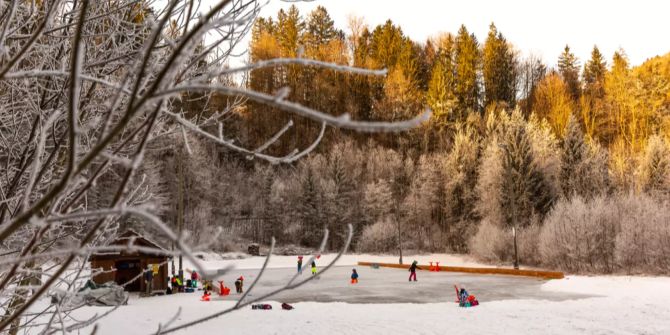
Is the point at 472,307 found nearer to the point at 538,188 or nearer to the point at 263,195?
the point at 538,188

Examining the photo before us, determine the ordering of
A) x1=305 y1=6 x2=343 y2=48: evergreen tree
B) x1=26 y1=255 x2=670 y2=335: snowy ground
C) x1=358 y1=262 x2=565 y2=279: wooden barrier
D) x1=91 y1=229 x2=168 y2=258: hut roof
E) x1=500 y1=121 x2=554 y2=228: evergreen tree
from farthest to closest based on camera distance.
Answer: x1=305 y1=6 x2=343 y2=48: evergreen tree, x1=500 y1=121 x2=554 y2=228: evergreen tree, x1=358 y1=262 x2=565 y2=279: wooden barrier, x1=26 y1=255 x2=670 y2=335: snowy ground, x1=91 y1=229 x2=168 y2=258: hut roof

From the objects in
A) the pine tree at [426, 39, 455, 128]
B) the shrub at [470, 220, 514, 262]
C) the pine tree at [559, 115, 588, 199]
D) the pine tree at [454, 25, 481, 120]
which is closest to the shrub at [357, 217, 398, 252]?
the shrub at [470, 220, 514, 262]

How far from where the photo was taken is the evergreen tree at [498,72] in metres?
55.3

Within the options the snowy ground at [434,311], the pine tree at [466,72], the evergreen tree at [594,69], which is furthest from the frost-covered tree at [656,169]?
the evergreen tree at [594,69]

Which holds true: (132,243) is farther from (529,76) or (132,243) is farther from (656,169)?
(529,76)

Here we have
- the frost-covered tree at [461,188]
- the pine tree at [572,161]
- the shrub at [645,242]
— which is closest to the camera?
the shrub at [645,242]

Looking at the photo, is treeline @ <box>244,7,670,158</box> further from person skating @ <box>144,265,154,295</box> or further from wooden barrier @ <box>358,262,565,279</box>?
person skating @ <box>144,265,154,295</box>

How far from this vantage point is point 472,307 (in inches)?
476

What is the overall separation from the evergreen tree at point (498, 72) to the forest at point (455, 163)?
163 mm

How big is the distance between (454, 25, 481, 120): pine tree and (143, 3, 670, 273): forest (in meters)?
0.19

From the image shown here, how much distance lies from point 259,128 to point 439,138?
18.9 metres

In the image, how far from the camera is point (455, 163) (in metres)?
39.1

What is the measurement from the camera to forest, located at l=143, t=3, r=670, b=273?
2470 cm

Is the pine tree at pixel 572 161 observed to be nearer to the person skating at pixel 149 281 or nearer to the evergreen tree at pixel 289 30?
the person skating at pixel 149 281
